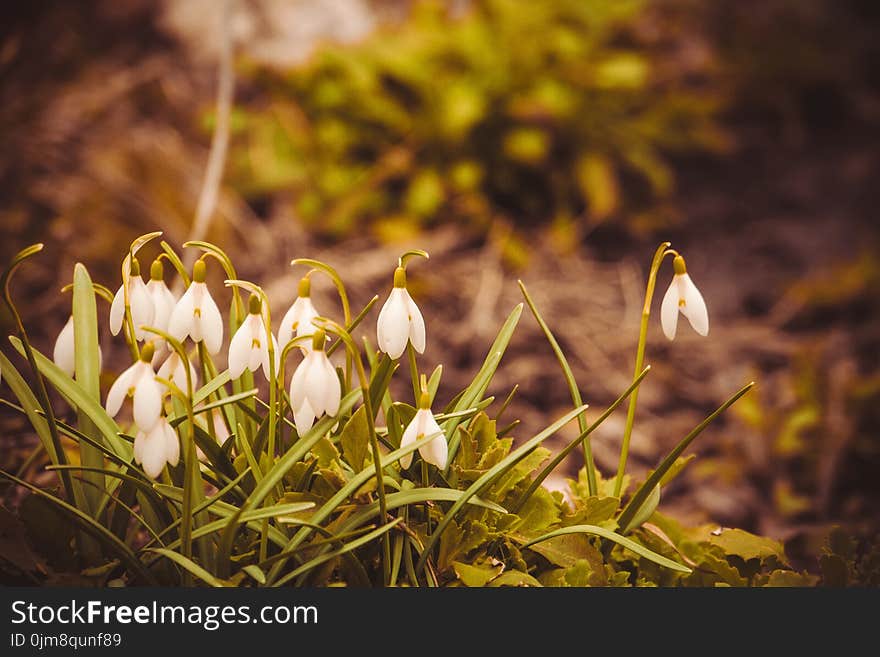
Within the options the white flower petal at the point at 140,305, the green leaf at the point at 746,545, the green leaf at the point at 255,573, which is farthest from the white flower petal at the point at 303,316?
the green leaf at the point at 746,545

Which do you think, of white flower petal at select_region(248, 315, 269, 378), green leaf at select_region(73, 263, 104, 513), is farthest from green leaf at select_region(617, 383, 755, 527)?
green leaf at select_region(73, 263, 104, 513)

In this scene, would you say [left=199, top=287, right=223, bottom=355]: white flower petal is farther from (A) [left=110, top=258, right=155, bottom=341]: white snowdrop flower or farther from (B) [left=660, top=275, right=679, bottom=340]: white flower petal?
(B) [left=660, top=275, right=679, bottom=340]: white flower petal

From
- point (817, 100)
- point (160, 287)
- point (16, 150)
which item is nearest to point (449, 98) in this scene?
point (16, 150)

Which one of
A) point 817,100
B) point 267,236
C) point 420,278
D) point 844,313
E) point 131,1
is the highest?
point 131,1

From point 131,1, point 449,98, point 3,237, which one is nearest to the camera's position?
point 3,237

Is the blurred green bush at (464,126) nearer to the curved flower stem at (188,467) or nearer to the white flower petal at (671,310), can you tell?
the white flower petal at (671,310)

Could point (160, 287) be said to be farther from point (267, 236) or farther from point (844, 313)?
point (844, 313)
